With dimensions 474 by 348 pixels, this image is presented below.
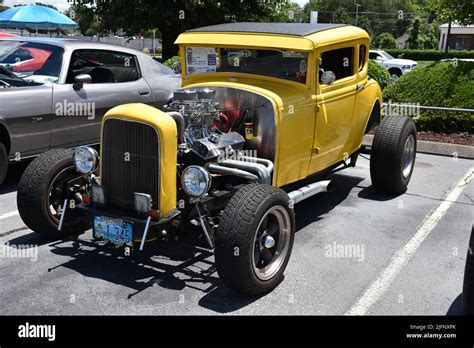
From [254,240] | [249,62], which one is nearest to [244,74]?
[249,62]

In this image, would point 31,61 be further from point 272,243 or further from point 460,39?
point 460,39

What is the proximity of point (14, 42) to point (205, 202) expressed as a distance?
15.0ft

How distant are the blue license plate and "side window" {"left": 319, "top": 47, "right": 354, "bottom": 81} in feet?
9.52

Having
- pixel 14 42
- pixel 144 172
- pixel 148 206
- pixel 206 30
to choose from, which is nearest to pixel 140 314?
pixel 148 206

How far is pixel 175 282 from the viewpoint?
430 centimetres

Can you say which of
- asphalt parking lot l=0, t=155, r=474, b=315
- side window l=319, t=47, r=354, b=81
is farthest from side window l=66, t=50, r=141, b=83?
side window l=319, t=47, r=354, b=81

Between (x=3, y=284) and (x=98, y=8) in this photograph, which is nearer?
(x=3, y=284)

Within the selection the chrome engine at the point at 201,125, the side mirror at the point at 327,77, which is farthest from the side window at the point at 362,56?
the chrome engine at the point at 201,125

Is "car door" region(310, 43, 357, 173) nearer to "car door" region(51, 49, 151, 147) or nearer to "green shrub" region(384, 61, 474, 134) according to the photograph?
"car door" region(51, 49, 151, 147)

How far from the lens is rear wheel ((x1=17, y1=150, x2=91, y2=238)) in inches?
184

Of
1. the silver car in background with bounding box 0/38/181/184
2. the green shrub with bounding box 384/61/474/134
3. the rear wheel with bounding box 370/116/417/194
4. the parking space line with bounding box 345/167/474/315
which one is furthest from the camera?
the green shrub with bounding box 384/61/474/134

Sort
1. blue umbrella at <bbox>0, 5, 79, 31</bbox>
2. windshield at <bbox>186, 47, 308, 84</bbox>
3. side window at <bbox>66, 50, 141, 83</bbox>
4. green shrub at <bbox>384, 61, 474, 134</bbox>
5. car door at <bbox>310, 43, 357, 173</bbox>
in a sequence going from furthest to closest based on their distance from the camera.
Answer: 1. blue umbrella at <bbox>0, 5, 79, 31</bbox>
2. green shrub at <bbox>384, 61, 474, 134</bbox>
3. side window at <bbox>66, 50, 141, 83</bbox>
4. car door at <bbox>310, 43, 357, 173</bbox>
5. windshield at <bbox>186, 47, 308, 84</bbox>

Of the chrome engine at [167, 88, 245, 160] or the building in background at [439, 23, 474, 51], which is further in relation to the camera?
the building in background at [439, 23, 474, 51]
